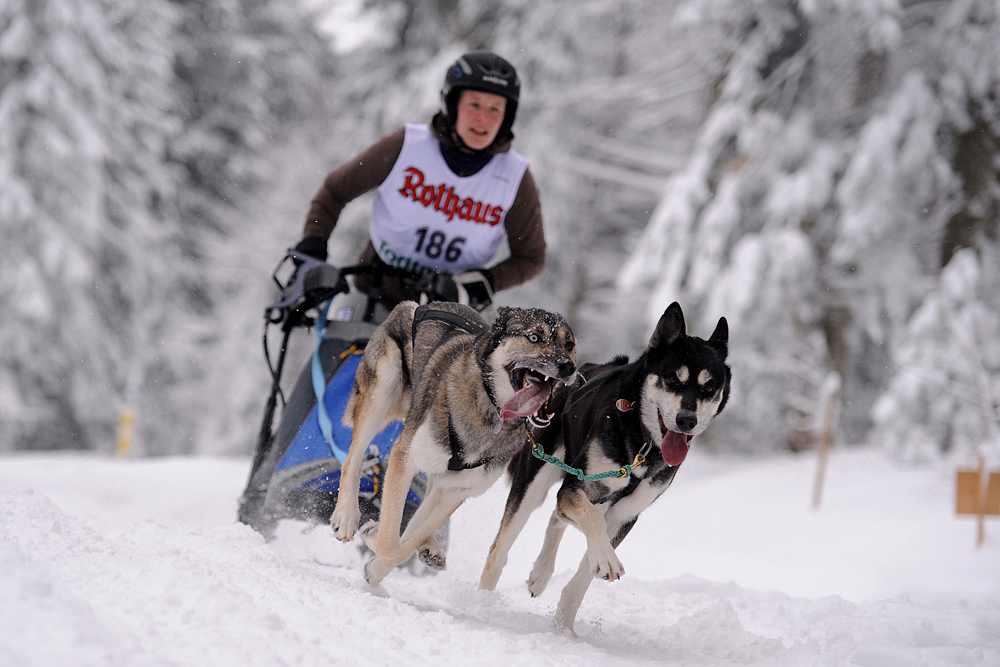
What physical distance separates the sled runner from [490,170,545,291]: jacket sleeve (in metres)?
0.43

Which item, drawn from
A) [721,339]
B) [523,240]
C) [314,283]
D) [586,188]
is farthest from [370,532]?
[586,188]

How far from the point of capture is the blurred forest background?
27.1ft

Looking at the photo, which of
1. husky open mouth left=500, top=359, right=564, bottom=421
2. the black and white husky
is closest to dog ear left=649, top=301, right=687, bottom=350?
the black and white husky

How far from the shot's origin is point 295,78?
2194 centimetres

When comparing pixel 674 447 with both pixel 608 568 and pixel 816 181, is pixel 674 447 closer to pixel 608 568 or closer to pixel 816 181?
pixel 608 568

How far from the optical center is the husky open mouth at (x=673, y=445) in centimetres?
279

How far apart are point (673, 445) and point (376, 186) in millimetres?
1886

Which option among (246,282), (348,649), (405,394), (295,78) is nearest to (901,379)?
(405,394)

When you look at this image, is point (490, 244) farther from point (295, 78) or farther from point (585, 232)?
point (295, 78)

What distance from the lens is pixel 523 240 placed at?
3.98 metres

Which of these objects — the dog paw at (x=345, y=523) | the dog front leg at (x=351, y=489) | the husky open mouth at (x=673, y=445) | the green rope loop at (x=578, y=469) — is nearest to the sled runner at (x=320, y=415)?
the dog front leg at (x=351, y=489)

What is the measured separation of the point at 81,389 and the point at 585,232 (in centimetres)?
988

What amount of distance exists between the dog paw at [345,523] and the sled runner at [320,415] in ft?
1.17

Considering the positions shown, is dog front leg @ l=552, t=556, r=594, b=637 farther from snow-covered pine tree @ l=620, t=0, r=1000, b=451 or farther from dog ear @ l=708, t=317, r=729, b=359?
snow-covered pine tree @ l=620, t=0, r=1000, b=451
